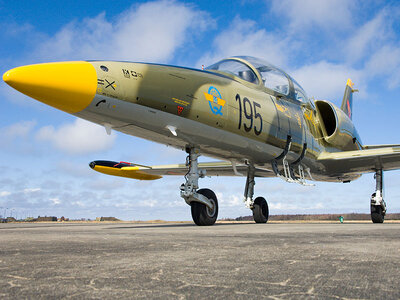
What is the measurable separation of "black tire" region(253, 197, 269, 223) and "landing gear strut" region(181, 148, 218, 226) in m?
5.37

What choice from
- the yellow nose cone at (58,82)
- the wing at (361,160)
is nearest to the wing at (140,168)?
the wing at (361,160)

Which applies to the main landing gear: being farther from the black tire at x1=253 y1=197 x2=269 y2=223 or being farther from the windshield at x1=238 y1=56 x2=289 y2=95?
the black tire at x1=253 y1=197 x2=269 y2=223

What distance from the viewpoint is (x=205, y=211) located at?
9.38 meters

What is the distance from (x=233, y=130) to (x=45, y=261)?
704 cm

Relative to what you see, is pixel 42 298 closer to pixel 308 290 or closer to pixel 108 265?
pixel 108 265

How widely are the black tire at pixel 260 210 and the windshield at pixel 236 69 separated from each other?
601cm

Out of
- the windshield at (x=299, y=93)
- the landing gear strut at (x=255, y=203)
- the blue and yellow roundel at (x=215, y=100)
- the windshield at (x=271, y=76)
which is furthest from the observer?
the landing gear strut at (x=255, y=203)

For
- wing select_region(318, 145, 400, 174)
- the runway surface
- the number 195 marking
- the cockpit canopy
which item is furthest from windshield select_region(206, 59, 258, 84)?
the runway surface

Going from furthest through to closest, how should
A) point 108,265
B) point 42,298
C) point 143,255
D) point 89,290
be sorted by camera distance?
point 143,255 → point 108,265 → point 89,290 → point 42,298

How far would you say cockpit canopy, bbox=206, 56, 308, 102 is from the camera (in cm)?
1048

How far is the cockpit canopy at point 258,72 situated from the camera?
10484 millimetres

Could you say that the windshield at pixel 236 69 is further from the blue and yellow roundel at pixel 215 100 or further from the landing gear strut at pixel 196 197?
the landing gear strut at pixel 196 197

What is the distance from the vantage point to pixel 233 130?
9.32 metres

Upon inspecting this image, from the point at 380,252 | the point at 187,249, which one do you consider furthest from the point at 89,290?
the point at 380,252
